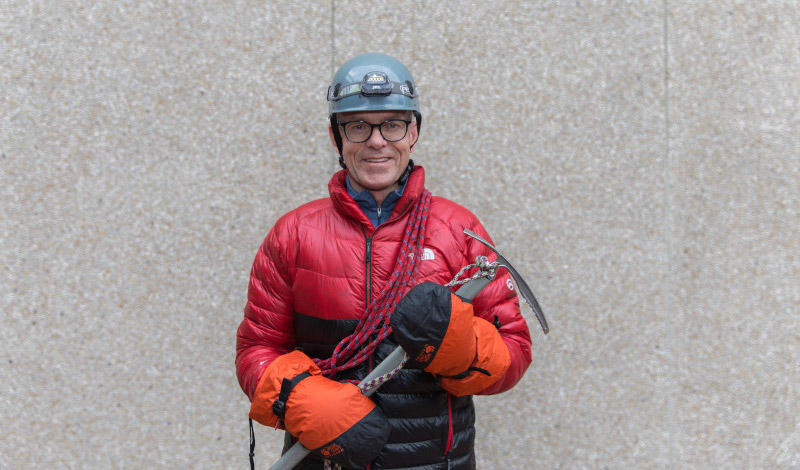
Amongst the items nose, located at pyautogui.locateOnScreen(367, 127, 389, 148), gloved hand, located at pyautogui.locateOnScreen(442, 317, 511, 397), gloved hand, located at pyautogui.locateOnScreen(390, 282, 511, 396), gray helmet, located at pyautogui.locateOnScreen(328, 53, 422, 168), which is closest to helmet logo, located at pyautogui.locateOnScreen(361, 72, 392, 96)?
gray helmet, located at pyautogui.locateOnScreen(328, 53, 422, 168)

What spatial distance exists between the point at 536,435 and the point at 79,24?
9.65 ft

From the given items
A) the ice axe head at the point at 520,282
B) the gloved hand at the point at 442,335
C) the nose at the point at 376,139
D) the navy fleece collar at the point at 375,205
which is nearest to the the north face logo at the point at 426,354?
the gloved hand at the point at 442,335

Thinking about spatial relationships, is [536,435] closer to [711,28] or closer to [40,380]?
[711,28]

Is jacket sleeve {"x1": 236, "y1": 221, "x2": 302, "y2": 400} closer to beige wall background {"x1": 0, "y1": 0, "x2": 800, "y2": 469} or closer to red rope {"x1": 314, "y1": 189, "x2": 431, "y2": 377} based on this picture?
red rope {"x1": 314, "y1": 189, "x2": 431, "y2": 377}

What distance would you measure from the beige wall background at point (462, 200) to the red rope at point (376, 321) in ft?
3.94

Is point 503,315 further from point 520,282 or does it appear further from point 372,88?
point 372,88

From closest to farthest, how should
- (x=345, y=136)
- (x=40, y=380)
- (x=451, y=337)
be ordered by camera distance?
1. (x=451, y=337)
2. (x=345, y=136)
3. (x=40, y=380)

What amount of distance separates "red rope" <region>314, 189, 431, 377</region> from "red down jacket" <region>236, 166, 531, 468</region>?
0.03 m

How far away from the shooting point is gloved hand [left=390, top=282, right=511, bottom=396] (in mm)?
1897

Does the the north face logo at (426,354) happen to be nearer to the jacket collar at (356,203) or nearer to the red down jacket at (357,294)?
the red down jacket at (357,294)

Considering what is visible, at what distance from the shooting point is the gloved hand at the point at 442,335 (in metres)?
1.90

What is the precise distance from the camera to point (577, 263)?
331 cm

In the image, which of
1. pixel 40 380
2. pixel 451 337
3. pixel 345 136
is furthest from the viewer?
pixel 40 380

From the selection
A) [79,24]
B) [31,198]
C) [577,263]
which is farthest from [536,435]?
[79,24]
